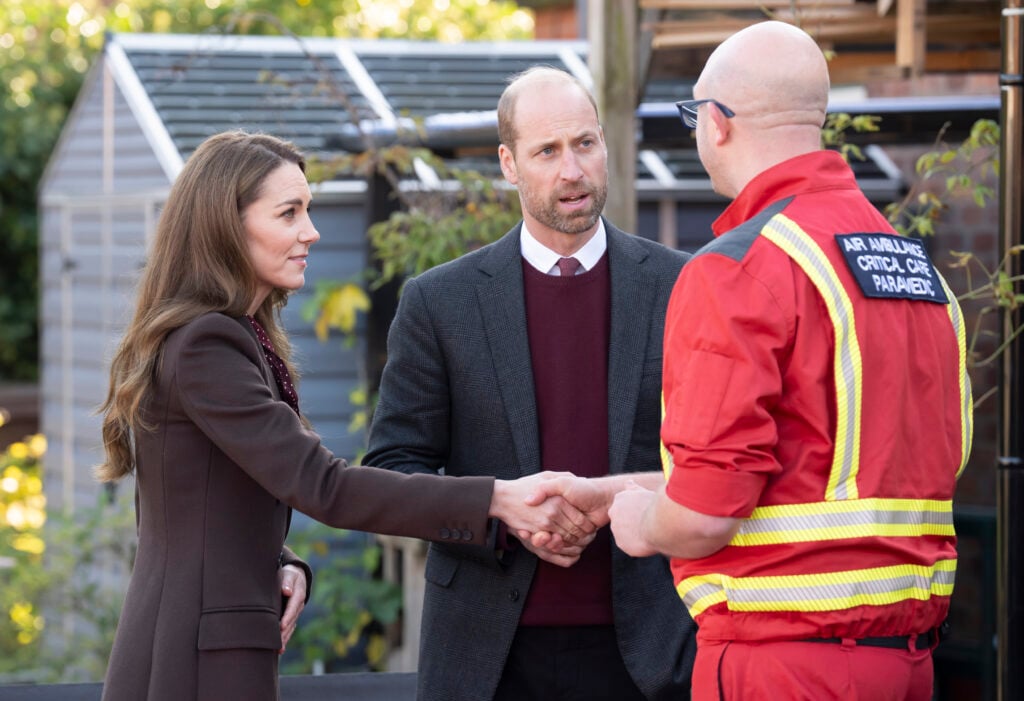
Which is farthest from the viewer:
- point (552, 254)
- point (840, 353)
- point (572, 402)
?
point (552, 254)

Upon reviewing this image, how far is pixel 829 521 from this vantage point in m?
1.97

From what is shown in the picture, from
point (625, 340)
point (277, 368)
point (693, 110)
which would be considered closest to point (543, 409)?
point (625, 340)

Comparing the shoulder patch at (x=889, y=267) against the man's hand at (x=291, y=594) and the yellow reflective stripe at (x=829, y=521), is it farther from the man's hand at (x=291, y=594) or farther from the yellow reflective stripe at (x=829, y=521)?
the man's hand at (x=291, y=594)

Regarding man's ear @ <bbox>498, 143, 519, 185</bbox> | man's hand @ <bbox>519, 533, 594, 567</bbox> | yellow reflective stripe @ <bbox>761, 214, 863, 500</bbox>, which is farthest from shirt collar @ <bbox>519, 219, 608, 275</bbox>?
yellow reflective stripe @ <bbox>761, 214, 863, 500</bbox>

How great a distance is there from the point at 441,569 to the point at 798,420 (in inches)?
41.6

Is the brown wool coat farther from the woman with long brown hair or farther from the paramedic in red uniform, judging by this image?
the paramedic in red uniform

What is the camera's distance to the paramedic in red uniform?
192 centimetres

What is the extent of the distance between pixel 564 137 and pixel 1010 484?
1424 mm

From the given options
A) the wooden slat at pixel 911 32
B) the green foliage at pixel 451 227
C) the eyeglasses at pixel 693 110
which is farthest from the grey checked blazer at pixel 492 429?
the green foliage at pixel 451 227

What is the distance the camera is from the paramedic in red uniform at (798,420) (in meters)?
1.92

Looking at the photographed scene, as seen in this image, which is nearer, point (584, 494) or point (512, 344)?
point (584, 494)

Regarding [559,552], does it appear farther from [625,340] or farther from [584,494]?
[625,340]

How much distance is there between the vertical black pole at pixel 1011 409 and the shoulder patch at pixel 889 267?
4.13 feet

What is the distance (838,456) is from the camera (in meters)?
1.96
